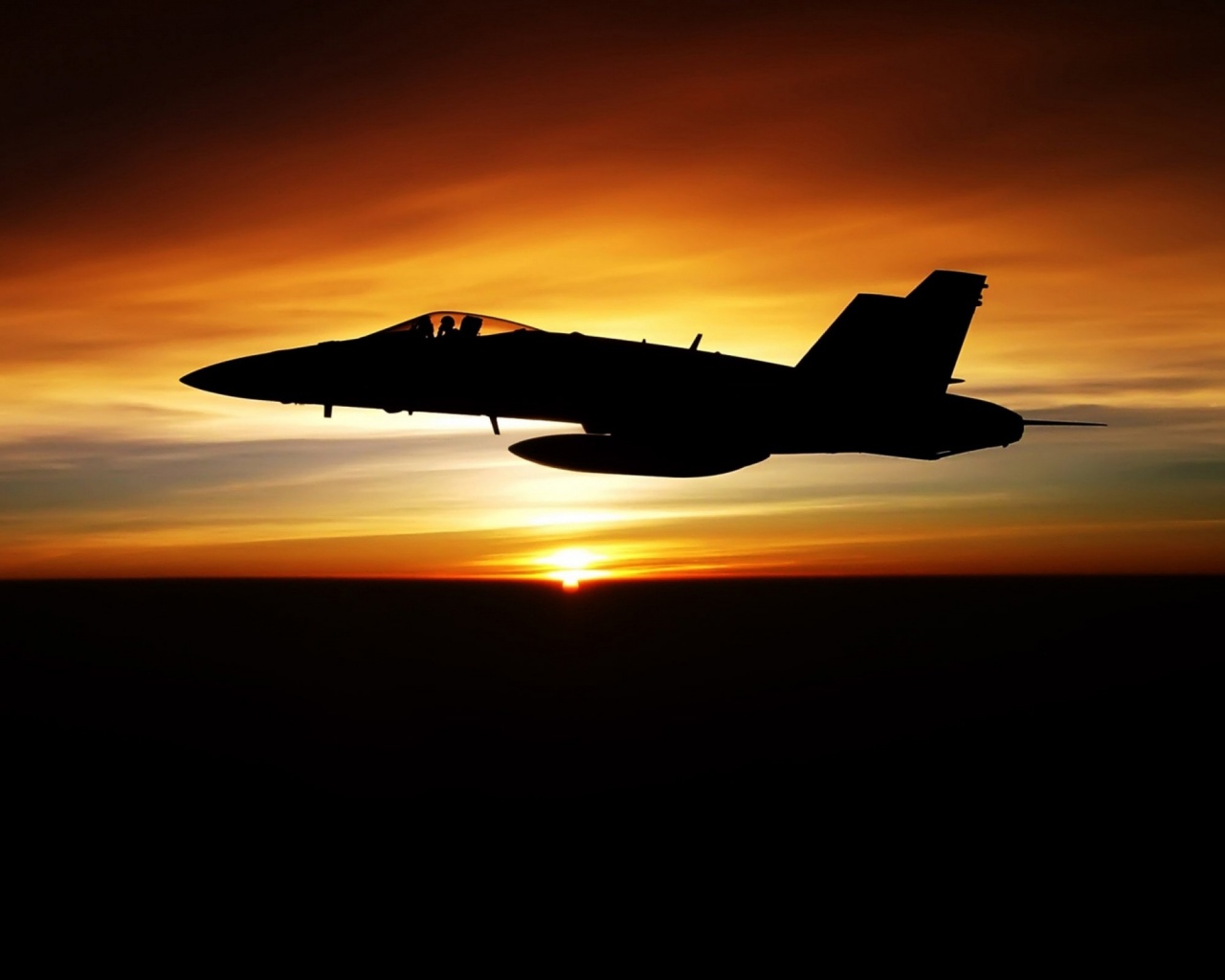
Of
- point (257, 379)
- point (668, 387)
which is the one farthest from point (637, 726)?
point (257, 379)

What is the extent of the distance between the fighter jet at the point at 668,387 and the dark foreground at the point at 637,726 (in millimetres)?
16506

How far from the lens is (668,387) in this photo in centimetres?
3312

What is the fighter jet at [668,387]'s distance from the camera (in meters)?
32.1

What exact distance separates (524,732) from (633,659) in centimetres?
5407

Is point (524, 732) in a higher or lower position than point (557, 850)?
lower

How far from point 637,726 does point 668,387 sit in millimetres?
40830

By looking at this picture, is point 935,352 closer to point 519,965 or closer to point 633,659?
point 519,965

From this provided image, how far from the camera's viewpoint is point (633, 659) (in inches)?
4803

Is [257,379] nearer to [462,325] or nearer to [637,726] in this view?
[462,325]

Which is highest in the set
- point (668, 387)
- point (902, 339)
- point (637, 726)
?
point (902, 339)

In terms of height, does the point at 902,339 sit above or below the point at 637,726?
above

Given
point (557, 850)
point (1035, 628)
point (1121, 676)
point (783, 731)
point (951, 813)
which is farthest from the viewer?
point (1035, 628)

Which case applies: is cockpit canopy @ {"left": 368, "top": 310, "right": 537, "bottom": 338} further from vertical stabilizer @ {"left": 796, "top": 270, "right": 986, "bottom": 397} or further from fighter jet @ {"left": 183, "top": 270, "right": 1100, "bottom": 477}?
vertical stabilizer @ {"left": 796, "top": 270, "right": 986, "bottom": 397}

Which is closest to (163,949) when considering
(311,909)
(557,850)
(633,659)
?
(311,909)
